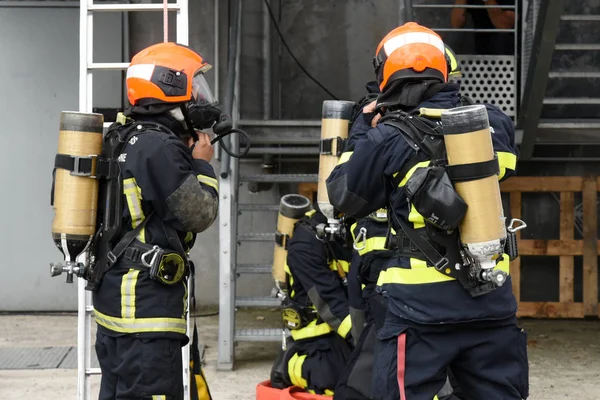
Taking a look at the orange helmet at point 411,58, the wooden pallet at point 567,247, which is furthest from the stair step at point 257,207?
the orange helmet at point 411,58

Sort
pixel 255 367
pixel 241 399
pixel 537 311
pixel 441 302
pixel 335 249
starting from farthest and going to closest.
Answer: pixel 537 311, pixel 255 367, pixel 241 399, pixel 335 249, pixel 441 302

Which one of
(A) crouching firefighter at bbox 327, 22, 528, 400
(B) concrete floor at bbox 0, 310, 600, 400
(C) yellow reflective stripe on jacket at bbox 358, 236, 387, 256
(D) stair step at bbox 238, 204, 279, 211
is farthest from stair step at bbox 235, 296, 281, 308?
(A) crouching firefighter at bbox 327, 22, 528, 400

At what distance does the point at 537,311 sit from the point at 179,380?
512 centimetres

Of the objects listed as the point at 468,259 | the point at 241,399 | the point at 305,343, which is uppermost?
the point at 468,259

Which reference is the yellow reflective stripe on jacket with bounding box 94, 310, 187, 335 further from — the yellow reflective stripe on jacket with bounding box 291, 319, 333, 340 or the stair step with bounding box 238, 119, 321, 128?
the stair step with bounding box 238, 119, 321, 128

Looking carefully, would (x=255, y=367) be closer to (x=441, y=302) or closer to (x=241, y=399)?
(x=241, y=399)

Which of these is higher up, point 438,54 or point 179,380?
point 438,54

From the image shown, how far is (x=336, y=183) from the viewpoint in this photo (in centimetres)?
382

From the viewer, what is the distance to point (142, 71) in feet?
13.7

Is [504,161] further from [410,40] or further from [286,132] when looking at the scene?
[286,132]

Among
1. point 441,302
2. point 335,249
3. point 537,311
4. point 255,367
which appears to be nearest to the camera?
point 441,302

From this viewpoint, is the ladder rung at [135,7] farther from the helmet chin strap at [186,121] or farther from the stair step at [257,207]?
the stair step at [257,207]

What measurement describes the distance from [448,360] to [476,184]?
2.27ft

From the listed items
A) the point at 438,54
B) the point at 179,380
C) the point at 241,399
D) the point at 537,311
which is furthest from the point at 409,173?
the point at 537,311
